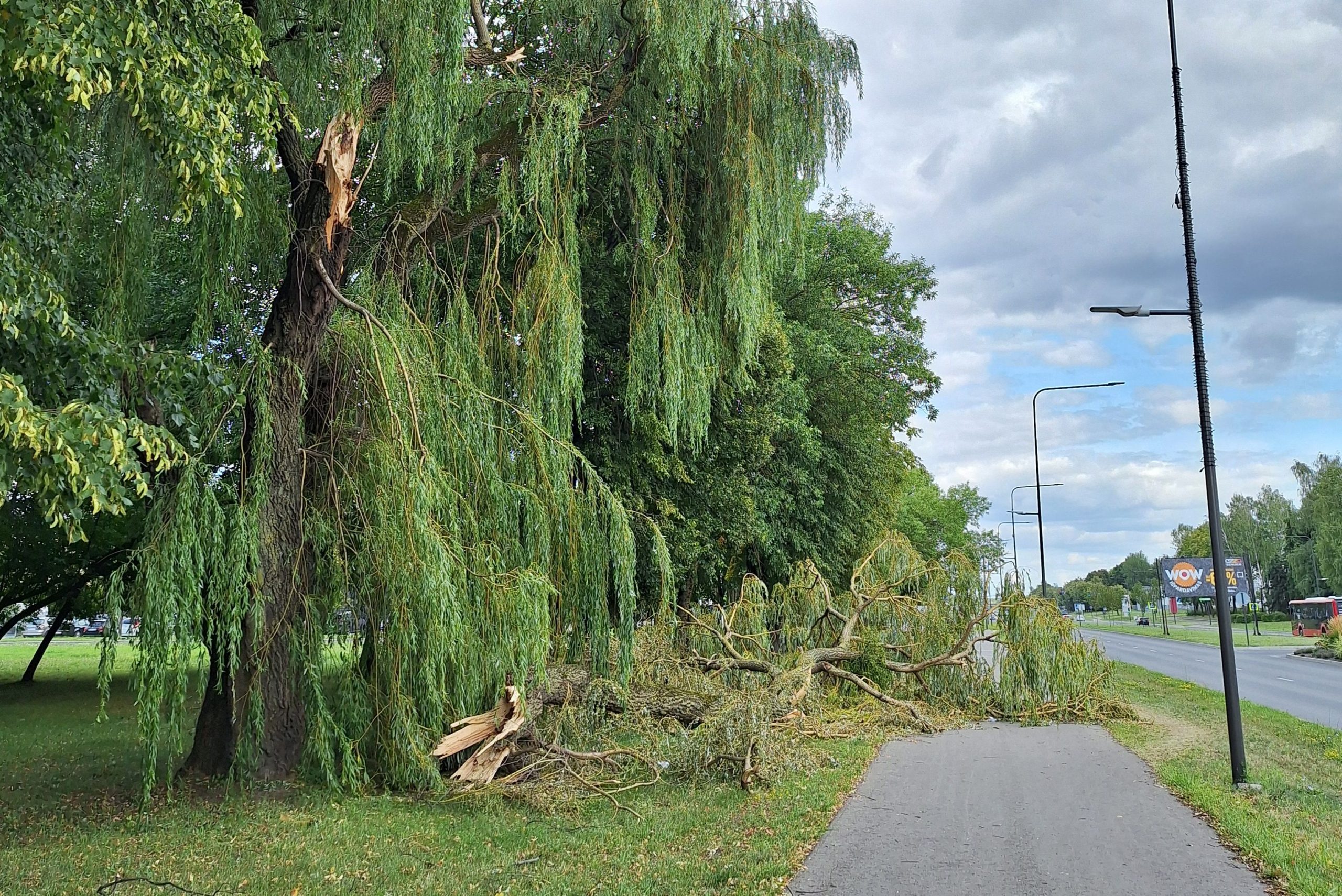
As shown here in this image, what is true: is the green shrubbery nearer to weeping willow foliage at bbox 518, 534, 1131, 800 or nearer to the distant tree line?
the distant tree line

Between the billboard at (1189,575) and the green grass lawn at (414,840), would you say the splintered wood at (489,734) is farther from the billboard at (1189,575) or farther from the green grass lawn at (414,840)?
the billboard at (1189,575)

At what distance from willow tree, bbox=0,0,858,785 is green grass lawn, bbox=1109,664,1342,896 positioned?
5575mm

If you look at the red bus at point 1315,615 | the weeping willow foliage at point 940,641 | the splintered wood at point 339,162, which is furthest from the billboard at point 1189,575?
the splintered wood at point 339,162

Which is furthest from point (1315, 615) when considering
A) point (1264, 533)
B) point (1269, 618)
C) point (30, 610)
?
point (30, 610)

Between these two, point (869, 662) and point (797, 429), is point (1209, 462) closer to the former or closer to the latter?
point (869, 662)

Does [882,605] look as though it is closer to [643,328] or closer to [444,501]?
[643,328]

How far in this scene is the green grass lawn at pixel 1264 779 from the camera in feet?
21.1

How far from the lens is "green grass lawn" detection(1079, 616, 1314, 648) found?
39.4 meters

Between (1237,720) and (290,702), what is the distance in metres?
8.93

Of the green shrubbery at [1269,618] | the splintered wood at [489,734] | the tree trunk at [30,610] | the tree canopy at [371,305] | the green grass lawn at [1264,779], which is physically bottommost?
the green shrubbery at [1269,618]

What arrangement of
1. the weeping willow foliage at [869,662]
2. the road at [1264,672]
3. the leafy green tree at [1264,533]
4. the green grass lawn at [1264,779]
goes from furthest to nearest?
the leafy green tree at [1264,533]
the road at [1264,672]
the weeping willow foliage at [869,662]
the green grass lawn at [1264,779]

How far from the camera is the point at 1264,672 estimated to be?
947 inches

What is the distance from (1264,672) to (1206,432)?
18010 millimetres

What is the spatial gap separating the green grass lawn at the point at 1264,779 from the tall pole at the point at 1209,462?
48 cm
